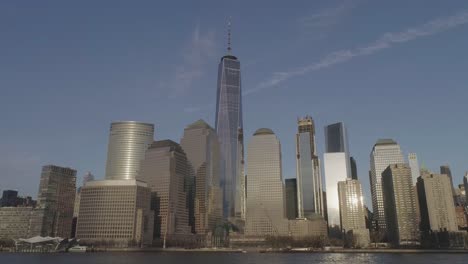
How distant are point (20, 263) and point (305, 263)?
105819mm

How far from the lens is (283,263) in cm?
16300

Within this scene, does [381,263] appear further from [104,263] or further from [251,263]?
[104,263]

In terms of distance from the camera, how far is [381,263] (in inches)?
6314

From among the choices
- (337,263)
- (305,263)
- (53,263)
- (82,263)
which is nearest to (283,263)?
(305,263)

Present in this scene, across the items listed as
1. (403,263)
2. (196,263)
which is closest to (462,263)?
(403,263)

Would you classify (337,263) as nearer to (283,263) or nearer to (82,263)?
(283,263)

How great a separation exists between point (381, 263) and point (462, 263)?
1076 inches

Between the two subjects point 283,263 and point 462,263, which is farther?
point 283,263

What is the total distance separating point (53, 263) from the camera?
15825cm

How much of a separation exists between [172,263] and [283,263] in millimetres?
42039

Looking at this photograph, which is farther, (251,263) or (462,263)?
(251,263)

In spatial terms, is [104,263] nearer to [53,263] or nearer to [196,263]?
[53,263]

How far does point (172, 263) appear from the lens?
508ft

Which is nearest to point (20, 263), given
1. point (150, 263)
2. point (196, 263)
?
point (150, 263)
